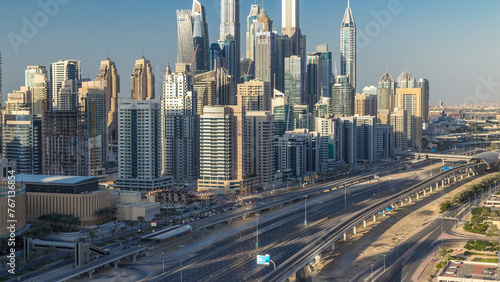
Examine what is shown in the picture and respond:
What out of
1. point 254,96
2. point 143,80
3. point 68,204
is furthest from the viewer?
point 143,80

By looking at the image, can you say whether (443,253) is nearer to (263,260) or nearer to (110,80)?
(263,260)

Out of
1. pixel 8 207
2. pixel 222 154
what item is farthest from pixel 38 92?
pixel 8 207

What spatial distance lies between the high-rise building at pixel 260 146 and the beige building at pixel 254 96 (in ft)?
136

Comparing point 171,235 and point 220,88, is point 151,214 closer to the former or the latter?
point 171,235

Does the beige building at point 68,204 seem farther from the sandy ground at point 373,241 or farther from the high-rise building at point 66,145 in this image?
the sandy ground at point 373,241

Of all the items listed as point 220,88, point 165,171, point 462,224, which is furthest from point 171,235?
point 220,88

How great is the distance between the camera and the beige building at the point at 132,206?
73375mm

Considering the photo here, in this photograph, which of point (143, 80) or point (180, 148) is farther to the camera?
point (143, 80)

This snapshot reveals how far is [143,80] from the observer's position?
188m

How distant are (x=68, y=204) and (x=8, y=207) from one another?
34.9 feet

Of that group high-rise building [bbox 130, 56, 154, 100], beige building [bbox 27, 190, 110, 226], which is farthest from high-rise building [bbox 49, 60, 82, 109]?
beige building [bbox 27, 190, 110, 226]

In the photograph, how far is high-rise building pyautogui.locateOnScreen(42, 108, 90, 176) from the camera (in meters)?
90.5

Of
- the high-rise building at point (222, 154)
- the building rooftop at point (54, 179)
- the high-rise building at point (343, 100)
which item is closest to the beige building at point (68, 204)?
the building rooftop at point (54, 179)

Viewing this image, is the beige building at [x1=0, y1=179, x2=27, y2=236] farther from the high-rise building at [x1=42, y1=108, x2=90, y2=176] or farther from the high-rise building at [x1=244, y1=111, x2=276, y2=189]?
the high-rise building at [x1=244, y1=111, x2=276, y2=189]
